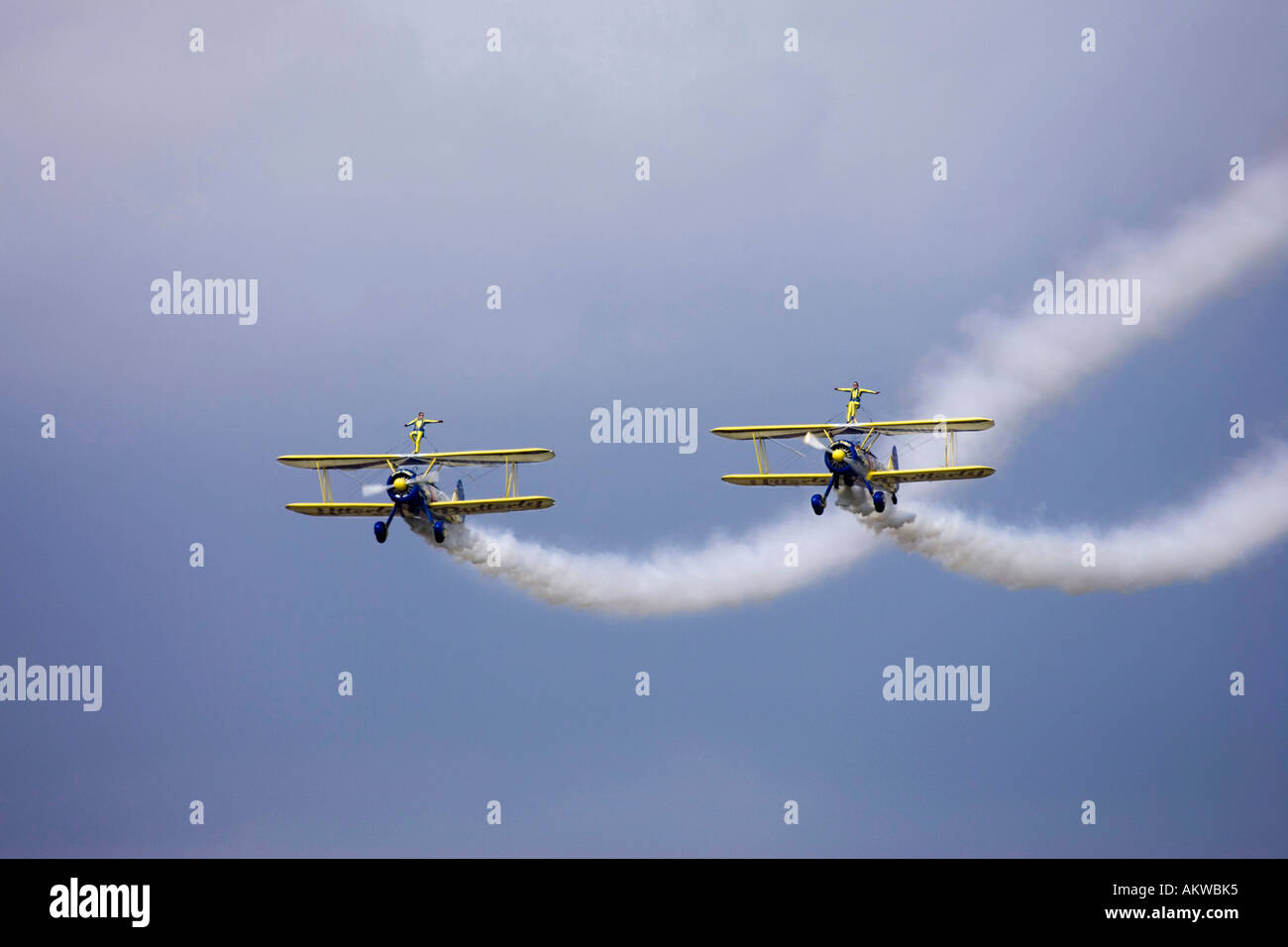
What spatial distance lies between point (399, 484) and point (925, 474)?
71.7ft

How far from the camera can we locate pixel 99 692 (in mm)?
140125

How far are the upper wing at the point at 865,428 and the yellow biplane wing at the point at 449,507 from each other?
29.1ft

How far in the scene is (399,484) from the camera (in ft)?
288

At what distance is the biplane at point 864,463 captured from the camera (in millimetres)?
87562

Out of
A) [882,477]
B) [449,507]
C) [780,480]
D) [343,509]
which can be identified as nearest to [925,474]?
[882,477]

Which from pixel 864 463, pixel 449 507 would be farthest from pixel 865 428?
pixel 449 507

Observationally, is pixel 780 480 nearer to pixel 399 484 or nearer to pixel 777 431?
pixel 777 431

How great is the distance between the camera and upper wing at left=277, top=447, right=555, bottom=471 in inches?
3531

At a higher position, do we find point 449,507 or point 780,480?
point 780,480

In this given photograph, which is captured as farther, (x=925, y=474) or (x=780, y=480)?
(x=780, y=480)

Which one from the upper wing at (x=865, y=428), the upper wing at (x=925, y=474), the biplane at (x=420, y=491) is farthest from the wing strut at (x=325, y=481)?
the upper wing at (x=925, y=474)

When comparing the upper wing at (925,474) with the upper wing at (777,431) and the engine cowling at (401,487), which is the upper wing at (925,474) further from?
the engine cowling at (401,487)
